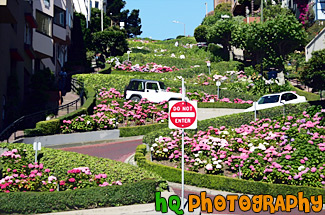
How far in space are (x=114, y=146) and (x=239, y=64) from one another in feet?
102

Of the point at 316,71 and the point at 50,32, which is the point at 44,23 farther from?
the point at 316,71

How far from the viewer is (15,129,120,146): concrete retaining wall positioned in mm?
27031

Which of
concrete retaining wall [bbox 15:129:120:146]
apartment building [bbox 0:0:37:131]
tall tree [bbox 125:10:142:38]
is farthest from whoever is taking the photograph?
tall tree [bbox 125:10:142:38]

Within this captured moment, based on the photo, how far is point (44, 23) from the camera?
41.7m

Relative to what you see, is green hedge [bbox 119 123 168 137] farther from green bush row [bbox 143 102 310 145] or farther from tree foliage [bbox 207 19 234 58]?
tree foliage [bbox 207 19 234 58]

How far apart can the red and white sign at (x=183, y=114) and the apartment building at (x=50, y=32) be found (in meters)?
25.6

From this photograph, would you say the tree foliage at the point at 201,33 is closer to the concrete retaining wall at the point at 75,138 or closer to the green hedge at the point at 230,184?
the concrete retaining wall at the point at 75,138

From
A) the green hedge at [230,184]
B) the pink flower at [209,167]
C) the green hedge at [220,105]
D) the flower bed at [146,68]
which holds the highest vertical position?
the flower bed at [146,68]

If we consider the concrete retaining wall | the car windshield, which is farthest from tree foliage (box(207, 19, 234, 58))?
the concrete retaining wall

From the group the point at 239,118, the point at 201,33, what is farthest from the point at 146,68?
the point at 201,33

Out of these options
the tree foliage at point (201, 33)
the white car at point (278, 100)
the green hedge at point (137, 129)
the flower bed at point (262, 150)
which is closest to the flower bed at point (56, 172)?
the flower bed at point (262, 150)

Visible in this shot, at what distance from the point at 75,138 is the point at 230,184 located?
1144 cm

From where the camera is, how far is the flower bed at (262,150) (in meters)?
19.8

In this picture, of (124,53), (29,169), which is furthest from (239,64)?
(29,169)
